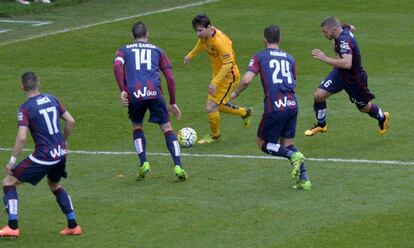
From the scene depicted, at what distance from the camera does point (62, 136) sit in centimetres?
1251

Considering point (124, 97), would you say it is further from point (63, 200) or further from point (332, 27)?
point (332, 27)

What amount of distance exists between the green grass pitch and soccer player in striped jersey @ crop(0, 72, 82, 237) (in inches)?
14.1

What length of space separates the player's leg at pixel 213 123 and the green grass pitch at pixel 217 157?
245 millimetres

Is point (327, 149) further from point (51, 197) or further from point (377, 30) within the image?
point (377, 30)

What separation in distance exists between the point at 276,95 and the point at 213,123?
10.4 ft

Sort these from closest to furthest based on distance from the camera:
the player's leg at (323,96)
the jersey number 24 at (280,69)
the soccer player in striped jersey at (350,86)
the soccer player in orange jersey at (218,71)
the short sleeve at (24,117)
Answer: the short sleeve at (24,117) < the jersey number 24 at (280,69) < the soccer player in striped jersey at (350,86) < the soccer player in orange jersey at (218,71) < the player's leg at (323,96)

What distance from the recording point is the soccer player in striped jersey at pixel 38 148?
1227 centimetres

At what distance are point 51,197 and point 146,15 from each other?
1649 centimetres

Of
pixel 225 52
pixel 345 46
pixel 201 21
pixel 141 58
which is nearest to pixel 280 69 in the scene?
pixel 141 58

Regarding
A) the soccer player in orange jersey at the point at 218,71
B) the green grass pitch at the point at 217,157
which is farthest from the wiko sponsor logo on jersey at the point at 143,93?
the soccer player in orange jersey at the point at 218,71

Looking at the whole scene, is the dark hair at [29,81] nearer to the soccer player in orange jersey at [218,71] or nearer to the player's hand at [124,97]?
the player's hand at [124,97]

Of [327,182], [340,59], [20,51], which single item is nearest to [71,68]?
[20,51]

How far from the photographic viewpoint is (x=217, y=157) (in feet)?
54.3

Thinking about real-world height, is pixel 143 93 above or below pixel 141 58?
below
